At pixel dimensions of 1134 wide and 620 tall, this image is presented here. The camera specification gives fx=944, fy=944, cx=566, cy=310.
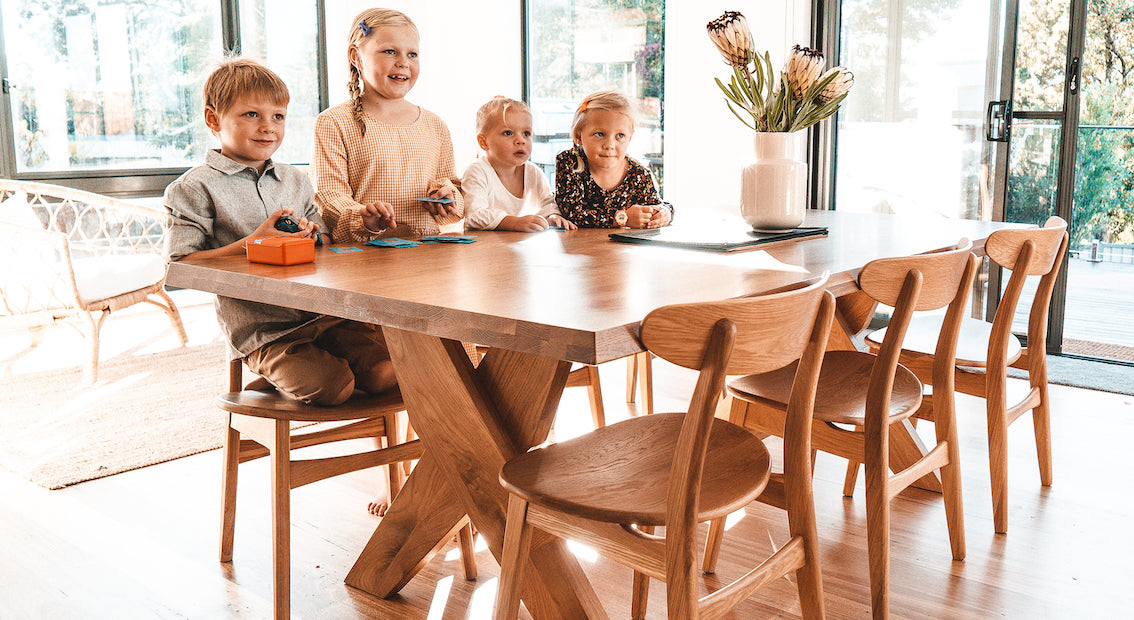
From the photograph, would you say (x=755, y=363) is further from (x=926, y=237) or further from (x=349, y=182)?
(x=349, y=182)

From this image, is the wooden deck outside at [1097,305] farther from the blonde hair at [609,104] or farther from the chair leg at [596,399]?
the blonde hair at [609,104]

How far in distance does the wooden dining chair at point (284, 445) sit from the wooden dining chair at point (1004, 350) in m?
1.14

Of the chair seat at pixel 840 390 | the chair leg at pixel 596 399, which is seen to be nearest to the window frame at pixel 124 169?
the chair leg at pixel 596 399

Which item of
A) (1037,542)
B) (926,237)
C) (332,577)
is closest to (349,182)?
(332,577)

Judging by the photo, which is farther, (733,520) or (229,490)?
(733,520)

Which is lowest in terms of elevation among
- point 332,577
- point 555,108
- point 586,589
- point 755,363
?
point 332,577

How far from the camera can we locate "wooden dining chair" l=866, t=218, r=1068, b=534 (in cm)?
200

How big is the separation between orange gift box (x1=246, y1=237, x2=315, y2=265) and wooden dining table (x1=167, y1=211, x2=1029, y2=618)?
22mm

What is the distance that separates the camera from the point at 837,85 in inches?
84.0

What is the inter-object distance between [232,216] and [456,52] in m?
4.03

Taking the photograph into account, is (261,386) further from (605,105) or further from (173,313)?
(173,313)

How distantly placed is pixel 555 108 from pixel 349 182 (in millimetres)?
3606

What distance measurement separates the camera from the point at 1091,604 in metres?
1.85

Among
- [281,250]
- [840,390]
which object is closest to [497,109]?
[281,250]
